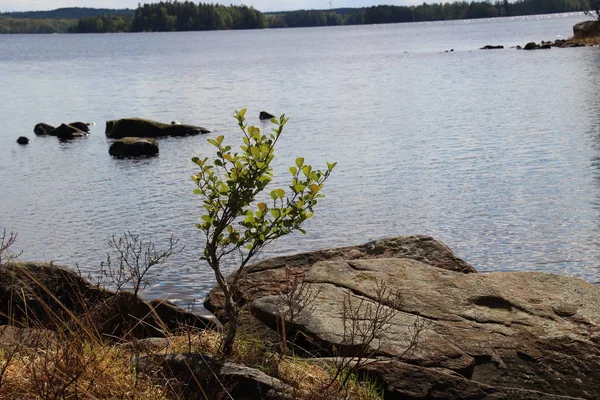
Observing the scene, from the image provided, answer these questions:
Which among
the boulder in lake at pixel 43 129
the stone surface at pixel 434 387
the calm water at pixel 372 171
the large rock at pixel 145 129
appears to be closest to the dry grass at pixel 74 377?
the stone surface at pixel 434 387

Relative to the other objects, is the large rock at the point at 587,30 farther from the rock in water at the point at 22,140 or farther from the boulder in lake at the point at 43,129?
the rock in water at the point at 22,140

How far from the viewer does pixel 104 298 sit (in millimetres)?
9367

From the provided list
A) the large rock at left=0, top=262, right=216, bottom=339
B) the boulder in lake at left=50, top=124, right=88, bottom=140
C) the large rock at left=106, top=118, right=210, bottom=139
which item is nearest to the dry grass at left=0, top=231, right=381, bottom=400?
the large rock at left=0, top=262, right=216, bottom=339

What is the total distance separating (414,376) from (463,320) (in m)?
1.43

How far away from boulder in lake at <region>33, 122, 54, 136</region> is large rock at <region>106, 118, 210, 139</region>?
10.8 ft

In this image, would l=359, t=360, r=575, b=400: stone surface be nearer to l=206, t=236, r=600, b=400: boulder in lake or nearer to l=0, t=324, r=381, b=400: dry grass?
l=206, t=236, r=600, b=400: boulder in lake

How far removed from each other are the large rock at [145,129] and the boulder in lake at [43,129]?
329 cm

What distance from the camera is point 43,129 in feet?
117

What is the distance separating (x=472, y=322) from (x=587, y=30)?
84.5 m

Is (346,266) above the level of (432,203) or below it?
above

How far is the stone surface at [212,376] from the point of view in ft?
18.9

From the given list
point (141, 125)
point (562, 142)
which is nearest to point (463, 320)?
point (562, 142)

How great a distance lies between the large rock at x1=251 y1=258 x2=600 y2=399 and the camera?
22.4ft

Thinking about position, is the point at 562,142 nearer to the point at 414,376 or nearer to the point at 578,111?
the point at 578,111
